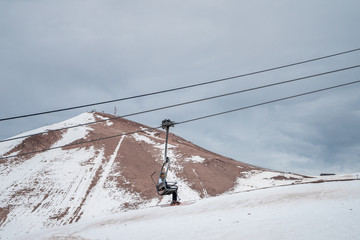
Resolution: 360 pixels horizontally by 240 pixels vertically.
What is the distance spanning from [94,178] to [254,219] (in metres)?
33.6

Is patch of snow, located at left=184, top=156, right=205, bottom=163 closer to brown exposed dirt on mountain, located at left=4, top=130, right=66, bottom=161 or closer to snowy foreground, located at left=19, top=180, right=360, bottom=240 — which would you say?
brown exposed dirt on mountain, located at left=4, top=130, right=66, bottom=161

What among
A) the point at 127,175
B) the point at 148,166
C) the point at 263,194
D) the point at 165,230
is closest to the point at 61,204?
the point at 127,175

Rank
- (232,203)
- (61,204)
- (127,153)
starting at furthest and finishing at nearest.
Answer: (127,153) → (61,204) → (232,203)

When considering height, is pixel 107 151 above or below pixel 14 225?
above

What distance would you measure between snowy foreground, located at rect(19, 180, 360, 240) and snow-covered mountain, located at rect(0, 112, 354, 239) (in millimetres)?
14521

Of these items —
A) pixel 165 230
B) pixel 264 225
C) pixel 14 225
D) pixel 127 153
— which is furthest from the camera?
pixel 127 153

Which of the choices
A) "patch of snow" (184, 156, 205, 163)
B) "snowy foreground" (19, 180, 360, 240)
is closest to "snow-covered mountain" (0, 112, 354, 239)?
"patch of snow" (184, 156, 205, 163)

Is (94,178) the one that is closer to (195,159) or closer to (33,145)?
(195,159)

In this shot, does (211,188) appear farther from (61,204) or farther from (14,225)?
(14,225)

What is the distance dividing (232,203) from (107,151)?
38553mm

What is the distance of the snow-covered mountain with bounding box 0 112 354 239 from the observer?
1359 inches

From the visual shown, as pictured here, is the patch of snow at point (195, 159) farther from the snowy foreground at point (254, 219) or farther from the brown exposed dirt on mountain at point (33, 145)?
the snowy foreground at point (254, 219)

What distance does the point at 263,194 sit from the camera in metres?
19.4

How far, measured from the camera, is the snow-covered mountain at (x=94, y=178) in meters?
34.5
